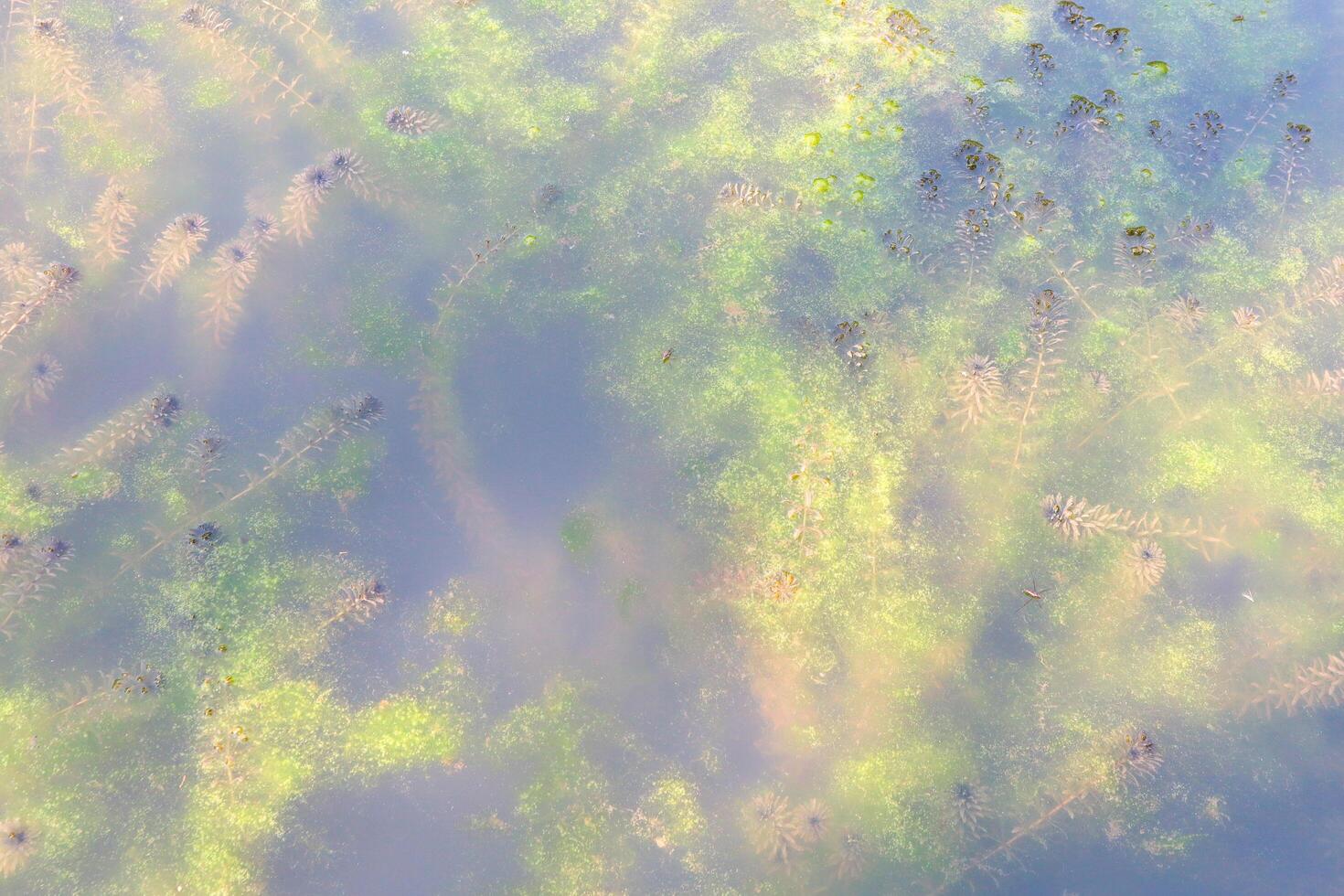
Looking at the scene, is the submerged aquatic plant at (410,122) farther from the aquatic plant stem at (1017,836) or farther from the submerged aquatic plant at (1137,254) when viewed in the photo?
the aquatic plant stem at (1017,836)

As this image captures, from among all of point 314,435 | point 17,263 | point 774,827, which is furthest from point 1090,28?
point 17,263

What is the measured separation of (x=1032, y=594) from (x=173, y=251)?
16.8 feet

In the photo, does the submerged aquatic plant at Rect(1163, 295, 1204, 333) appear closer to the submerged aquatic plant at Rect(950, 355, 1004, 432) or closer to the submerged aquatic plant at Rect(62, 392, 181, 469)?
the submerged aquatic plant at Rect(950, 355, 1004, 432)

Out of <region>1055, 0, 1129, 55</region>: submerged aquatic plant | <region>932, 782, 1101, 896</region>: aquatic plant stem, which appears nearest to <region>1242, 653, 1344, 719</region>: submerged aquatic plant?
<region>932, 782, 1101, 896</region>: aquatic plant stem

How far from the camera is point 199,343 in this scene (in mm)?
4371

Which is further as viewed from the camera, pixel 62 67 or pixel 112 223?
pixel 62 67

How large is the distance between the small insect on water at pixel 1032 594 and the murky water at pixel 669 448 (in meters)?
0.01

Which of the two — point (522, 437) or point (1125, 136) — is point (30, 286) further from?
point (1125, 136)

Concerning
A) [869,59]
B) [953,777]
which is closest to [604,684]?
[953,777]

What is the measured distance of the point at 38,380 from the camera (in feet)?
14.0

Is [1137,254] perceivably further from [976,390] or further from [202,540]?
[202,540]

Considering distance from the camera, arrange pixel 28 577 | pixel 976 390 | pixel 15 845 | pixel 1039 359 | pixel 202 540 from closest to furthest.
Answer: pixel 15 845 < pixel 28 577 < pixel 202 540 < pixel 976 390 < pixel 1039 359

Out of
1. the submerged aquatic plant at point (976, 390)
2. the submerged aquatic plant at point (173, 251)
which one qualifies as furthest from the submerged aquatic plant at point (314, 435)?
the submerged aquatic plant at point (976, 390)

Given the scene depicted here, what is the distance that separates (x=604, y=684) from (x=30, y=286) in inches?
157
